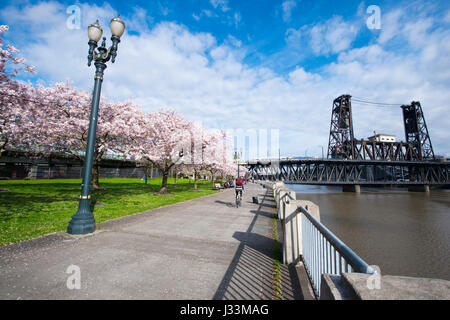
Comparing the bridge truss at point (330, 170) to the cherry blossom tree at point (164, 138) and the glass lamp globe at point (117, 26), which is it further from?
the glass lamp globe at point (117, 26)

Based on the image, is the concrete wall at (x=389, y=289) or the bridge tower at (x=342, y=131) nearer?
the concrete wall at (x=389, y=289)

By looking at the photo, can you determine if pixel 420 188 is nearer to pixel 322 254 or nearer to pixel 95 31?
pixel 322 254

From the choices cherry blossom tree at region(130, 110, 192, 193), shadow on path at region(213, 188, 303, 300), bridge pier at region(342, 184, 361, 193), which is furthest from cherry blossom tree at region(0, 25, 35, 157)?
bridge pier at region(342, 184, 361, 193)

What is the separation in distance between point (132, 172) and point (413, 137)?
12252 cm

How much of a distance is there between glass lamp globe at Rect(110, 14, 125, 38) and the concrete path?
6.82 meters

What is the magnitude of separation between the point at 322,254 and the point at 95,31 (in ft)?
30.3

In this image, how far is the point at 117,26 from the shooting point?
705 centimetres

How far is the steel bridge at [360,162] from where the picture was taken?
61725 millimetres

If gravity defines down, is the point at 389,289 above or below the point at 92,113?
below

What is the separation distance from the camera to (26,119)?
52.7ft

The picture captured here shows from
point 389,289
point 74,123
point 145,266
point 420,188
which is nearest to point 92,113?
point 145,266

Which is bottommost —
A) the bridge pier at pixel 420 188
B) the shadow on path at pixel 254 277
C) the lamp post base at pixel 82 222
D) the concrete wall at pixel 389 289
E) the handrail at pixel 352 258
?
the bridge pier at pixel 420 188

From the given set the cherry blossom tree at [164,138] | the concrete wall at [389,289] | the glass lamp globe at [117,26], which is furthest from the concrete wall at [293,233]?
the cherry blossom tree at [164,138]
